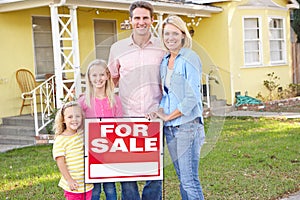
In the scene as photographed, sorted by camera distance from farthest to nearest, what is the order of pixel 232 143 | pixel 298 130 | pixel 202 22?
1. pixel 202 22
2. pixel 298 130
3. pixel 232 143

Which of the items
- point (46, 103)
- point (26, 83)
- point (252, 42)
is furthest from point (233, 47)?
point (46, 103)

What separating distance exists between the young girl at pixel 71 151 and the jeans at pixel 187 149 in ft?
2.46

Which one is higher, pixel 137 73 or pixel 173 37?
pixel 173 37

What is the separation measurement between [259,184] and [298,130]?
15.0 feet

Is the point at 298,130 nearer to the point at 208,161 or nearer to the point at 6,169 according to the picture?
the point at 208,161

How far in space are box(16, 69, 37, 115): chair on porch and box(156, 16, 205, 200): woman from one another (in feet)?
25.7

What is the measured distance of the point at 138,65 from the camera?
13.9 ft

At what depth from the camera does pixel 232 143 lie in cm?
935

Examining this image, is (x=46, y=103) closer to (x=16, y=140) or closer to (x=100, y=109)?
(x=16, y=140)

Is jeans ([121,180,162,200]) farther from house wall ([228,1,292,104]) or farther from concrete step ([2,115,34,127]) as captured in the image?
house wall ([228,1,292,104])

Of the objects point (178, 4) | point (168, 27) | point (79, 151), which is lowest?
point (79, 151)

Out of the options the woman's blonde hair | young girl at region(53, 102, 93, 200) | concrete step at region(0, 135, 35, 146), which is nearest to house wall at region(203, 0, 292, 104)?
concrete step at region(0, 135, 35, 146)

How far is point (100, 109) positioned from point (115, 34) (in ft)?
13.8

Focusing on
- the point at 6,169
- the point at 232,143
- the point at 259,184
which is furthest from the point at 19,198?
the point at 232,143
